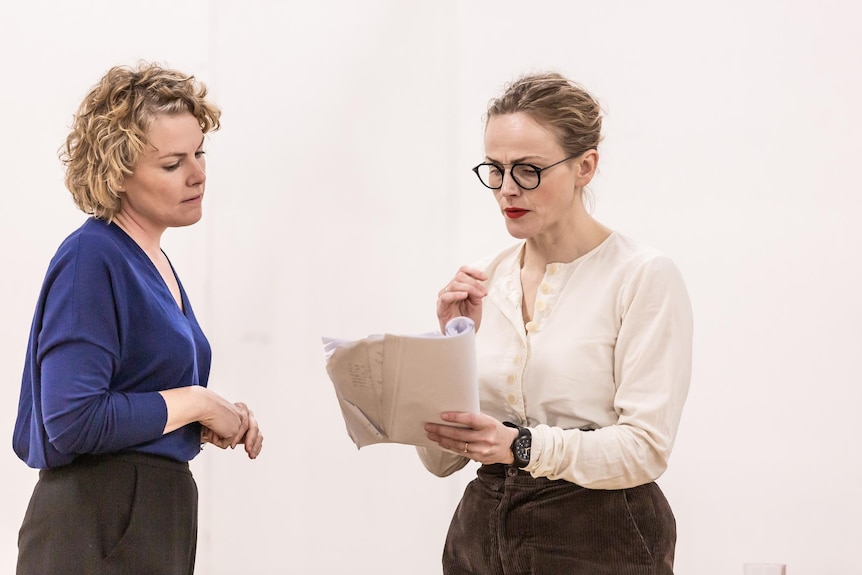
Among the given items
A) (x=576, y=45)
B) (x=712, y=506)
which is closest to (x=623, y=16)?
(x=576, y=45)

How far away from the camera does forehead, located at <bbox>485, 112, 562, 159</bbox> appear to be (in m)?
1.80

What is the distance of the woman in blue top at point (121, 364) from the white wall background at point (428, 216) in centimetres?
156

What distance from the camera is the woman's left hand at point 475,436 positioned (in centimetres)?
160

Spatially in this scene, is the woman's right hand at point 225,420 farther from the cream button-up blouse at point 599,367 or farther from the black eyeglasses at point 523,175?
the black eyeglasses at point 523,175

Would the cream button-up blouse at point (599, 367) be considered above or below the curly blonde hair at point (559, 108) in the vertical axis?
below

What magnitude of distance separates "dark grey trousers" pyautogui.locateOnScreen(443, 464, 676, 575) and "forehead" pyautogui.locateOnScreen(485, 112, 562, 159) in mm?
600

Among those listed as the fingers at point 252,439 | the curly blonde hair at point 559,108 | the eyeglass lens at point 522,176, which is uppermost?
the curly blonde hair at point 559,108

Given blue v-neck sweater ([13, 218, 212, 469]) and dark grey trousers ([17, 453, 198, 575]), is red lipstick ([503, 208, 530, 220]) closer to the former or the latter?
blue v-neck sweater ([13, 218, 212, 469])

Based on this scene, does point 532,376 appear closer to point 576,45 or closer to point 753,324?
point 753,324

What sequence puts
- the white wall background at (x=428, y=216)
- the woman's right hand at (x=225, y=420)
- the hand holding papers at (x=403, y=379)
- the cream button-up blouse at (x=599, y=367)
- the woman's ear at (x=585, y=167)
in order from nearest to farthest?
the hand holding papers at (x=403, y=379) → the cream button-up blouse at (x=599, y=367) → the woman's right hand at (x=225, y=420) → the woman's ear at (x=585, y=167) → the white wall background at (x=428, y=216)

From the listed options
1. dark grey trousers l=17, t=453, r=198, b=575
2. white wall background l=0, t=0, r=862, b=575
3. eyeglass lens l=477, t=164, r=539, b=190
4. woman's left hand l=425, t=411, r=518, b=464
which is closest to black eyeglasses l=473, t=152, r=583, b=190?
eyeglass lens l=477, t=164, r=539, b=190

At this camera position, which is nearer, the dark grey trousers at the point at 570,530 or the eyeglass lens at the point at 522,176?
the dark grey trousers at the point at 570,530

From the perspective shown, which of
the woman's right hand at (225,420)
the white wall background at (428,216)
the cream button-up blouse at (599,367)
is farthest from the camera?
the white wall background at (428,216)

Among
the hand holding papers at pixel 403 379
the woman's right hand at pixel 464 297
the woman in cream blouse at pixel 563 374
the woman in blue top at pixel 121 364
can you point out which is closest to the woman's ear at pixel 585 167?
the woman in cream blouse at pixel 563 374
